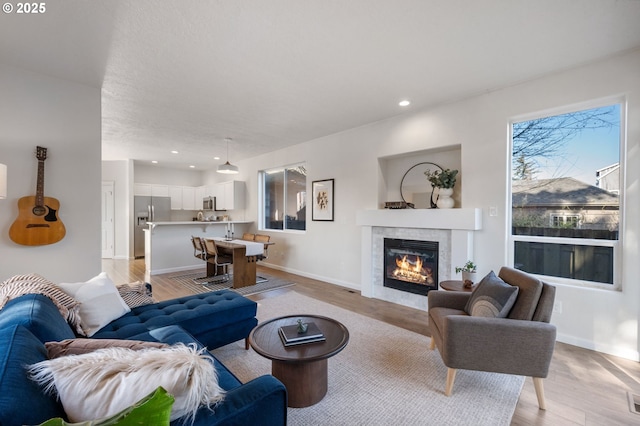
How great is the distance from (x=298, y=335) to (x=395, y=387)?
85 centimetres

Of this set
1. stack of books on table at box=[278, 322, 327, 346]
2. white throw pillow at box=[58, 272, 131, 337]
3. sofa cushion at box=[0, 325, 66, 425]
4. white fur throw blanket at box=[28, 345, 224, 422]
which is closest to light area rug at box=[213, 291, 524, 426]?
stack of books on table at box=[278, 322, 327, 346]

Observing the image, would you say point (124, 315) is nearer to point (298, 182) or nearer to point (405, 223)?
point (405, 223)

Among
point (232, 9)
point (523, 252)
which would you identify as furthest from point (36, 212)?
point (523, 252)

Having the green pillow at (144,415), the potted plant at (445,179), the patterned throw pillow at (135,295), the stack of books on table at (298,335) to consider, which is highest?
the potted plant at (445,179)

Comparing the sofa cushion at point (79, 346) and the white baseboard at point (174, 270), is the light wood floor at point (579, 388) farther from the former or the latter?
the white baseboard at point (174, 270)

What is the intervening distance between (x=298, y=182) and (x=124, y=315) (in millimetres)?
4276

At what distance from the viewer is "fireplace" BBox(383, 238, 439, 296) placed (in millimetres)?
3732

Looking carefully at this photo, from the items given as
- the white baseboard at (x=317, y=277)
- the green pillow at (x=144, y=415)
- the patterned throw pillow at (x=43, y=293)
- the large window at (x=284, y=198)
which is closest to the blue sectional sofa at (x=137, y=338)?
the patterned throw pillow at (x=43, y=293)

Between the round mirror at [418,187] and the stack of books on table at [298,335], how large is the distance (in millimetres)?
2636

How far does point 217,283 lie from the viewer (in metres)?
5.05

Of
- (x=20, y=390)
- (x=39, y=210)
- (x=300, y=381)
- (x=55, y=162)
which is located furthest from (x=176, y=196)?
(x=20, y=390)

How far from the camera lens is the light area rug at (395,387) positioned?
5.80 ft

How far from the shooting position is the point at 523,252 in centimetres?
313

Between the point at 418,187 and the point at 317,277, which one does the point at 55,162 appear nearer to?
the point at 317,277
